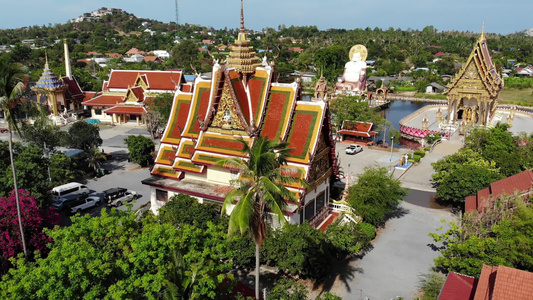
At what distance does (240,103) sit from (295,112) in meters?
2.71

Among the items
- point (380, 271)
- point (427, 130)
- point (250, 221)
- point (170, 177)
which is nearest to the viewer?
point (250, 221)

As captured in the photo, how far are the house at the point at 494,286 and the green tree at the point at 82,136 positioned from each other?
1058 inches

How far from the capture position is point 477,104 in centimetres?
4797

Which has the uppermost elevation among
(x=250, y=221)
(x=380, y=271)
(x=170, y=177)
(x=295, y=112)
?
(x=295, y=112)

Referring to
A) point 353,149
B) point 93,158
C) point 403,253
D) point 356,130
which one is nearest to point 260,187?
point 403,253

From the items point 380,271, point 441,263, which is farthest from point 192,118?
point 441,263

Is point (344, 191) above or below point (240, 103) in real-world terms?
below

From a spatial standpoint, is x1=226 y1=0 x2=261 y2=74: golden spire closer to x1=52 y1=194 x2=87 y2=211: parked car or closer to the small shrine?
x1=52 y1=194 x2=87 y2=211: parked car

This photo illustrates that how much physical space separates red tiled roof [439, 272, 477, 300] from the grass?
66171 millimetres

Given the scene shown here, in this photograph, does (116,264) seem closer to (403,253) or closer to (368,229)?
(368,229)

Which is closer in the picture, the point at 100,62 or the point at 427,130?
the point at 427,130

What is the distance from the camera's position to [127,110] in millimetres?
49469

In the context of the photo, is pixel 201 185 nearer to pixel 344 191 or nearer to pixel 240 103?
pixel 240 103

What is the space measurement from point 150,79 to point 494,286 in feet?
155
